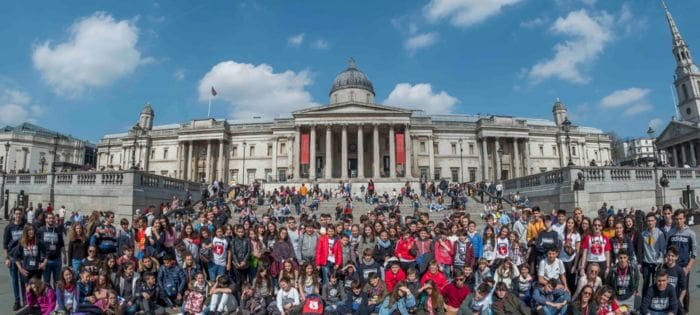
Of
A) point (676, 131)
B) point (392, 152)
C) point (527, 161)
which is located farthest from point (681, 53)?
point (392, 152)

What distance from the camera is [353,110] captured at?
44.5 meters

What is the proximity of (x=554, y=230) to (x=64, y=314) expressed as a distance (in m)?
9.47

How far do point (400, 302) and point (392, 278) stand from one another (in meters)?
0.80

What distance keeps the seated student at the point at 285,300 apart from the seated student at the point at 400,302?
62.2 inches

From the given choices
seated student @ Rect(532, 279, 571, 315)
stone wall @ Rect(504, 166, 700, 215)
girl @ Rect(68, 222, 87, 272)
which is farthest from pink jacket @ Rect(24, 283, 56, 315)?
stone wall @ Rect(504, 166, 700, 215)

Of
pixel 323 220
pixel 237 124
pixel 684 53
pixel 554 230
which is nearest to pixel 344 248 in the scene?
pixel 323 220

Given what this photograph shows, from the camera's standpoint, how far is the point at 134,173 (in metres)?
19.1

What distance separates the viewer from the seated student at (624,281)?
6.53 metres

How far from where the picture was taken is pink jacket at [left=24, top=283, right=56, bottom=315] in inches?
251

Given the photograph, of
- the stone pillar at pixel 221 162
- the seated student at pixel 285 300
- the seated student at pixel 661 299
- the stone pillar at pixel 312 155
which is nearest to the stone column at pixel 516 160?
the stone pillar at pixel 312 155

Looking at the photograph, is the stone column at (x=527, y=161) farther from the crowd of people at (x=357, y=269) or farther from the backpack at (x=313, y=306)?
the backpack at (x=313, y=306)

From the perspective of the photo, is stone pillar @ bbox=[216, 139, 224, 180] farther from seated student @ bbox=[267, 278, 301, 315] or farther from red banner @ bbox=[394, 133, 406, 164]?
seated student @ bbox=[267, 278, 301, 315]

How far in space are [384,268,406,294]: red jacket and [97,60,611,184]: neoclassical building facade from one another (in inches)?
1410

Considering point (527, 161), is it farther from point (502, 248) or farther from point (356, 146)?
point (502, 248)
